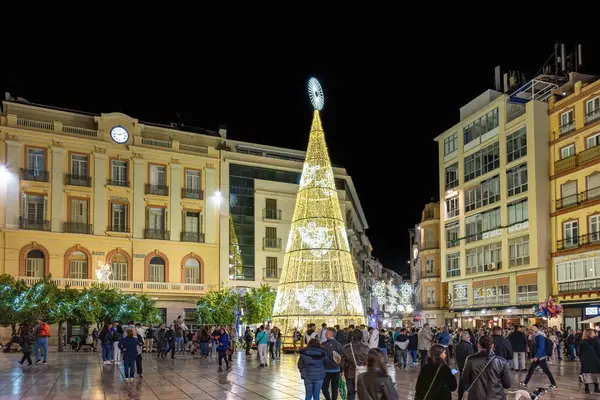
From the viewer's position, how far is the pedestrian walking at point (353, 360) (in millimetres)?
11867

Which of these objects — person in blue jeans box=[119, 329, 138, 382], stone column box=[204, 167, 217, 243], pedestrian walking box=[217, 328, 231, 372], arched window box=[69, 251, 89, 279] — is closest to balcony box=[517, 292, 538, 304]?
stone column box=[204, 167, 217, 243]

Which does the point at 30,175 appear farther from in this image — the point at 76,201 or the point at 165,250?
the point at 165,250

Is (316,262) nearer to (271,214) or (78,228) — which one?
(78,228)

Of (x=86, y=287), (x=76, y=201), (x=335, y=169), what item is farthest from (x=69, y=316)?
(x=335, y=169)

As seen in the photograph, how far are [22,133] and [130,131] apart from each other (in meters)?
7.36

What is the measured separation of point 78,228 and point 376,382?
4313 cm

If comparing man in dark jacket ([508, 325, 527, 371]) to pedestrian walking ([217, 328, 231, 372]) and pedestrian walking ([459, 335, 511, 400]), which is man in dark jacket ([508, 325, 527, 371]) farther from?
pedestrian walking ([459, 335, 511, 400])

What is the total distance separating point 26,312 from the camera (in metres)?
37.1

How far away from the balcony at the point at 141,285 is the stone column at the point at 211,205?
3.81 metres

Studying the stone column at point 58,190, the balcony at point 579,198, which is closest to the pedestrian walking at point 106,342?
the stone column at point 58,190

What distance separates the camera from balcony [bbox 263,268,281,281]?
2137 inches

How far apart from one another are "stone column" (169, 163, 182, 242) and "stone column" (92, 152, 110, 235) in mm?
4781

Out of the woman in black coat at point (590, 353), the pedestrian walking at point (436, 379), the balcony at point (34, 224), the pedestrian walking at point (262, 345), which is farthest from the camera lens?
the balcony at point (34, 224)

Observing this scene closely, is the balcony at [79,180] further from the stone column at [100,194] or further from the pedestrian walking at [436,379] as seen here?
the pedestrian walking at [436,379]
